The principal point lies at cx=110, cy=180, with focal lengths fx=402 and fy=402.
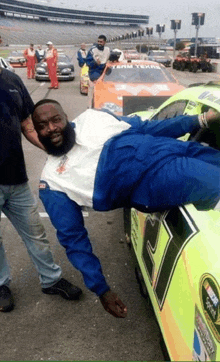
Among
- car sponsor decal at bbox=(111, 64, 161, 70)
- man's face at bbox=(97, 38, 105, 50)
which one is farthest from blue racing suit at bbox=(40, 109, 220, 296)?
man's face at bbox=(97, 38, 105, 50)

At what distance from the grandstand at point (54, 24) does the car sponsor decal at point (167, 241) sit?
269 feet

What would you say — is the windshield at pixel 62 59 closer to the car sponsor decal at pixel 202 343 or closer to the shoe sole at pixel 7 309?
the shoe sole at pixel 7 309

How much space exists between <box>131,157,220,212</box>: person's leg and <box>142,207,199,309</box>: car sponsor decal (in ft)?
0.27

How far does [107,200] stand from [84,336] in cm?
112

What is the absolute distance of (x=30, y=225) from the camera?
283cm

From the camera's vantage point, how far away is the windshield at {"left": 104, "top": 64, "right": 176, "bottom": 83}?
8.31 m

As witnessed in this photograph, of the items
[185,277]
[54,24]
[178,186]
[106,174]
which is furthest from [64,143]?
[54,24]

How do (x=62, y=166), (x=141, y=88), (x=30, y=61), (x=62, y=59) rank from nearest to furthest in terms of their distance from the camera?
(x=62, y=166)
(x=141, y=88)
(x=62, y=59)
(x=30, y=61)

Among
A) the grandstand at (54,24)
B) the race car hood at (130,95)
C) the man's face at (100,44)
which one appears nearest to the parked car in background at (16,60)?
the man's face at (100,44)

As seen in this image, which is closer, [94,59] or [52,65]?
[94,59]

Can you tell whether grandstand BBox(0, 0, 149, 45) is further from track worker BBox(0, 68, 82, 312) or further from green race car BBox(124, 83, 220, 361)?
green race car BBox(124, 83, 220, 361)

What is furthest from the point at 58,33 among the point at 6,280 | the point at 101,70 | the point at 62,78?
the point at 6,280

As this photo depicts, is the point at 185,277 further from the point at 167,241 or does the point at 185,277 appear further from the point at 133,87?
the point at 133,87

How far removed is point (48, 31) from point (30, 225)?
10251 cm
